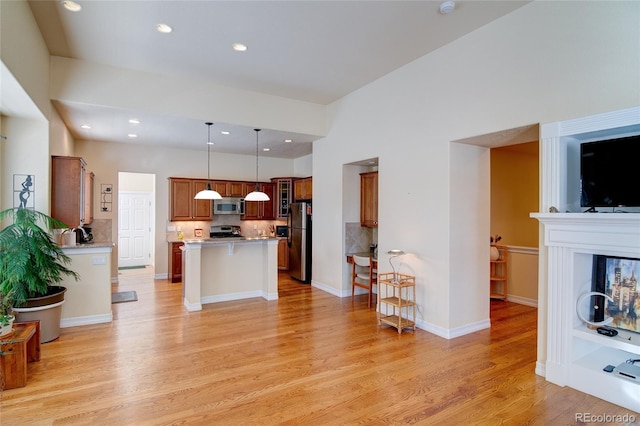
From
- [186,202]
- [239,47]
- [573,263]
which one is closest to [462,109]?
[573,263]

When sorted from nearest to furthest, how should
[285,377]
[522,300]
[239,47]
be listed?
[285,377] < [239,47] < [522,300]

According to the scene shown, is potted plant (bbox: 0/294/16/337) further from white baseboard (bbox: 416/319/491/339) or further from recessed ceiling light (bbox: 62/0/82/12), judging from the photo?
white baseboard (bbox: 416/319/491/339)

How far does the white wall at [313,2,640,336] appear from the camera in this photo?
2793 millimetres

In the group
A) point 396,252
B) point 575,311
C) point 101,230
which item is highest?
point 101,230

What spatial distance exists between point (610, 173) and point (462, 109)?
160 cm

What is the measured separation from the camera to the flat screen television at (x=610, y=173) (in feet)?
8.56

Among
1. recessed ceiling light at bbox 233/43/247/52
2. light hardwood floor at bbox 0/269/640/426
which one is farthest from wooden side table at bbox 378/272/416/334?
recessed ceiling light at bbox 233/43/247/52

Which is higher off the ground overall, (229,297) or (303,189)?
(303,189)

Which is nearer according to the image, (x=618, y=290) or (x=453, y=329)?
(x=618, y=290)

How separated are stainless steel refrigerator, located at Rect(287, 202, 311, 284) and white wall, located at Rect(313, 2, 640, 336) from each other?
3.74 ft

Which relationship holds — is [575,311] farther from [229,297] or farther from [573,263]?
[229,297]

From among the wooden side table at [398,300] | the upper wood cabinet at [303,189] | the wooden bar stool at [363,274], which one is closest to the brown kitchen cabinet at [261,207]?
the upper wood cabinet at [303,189]

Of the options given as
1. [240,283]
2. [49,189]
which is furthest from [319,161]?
[49,189]

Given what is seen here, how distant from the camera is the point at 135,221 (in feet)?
29.9
